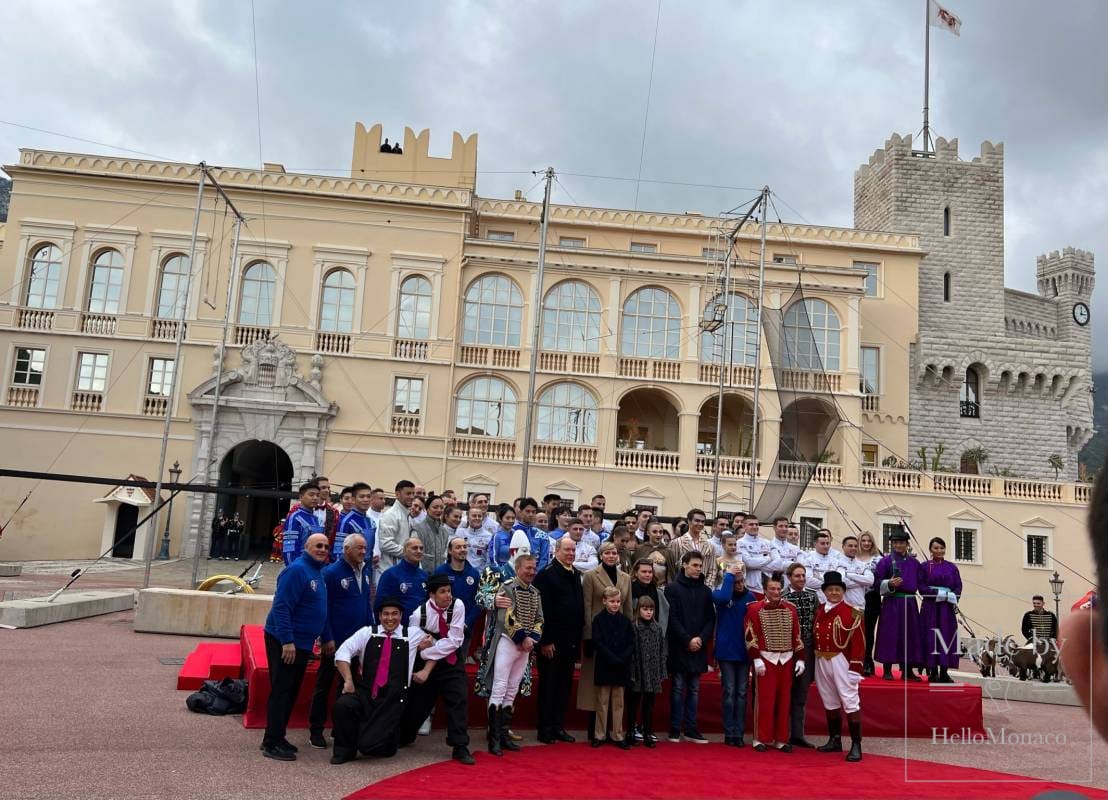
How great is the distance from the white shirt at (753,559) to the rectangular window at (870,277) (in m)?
26.1

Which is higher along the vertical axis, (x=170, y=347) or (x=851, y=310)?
(x=851, y=310)

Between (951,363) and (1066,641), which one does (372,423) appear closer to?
(951,363)

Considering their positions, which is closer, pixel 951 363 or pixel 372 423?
pixel 372 423

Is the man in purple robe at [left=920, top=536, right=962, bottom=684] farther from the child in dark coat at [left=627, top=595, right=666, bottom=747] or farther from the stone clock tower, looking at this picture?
the stone clock tower

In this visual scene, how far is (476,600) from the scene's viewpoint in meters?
8.35

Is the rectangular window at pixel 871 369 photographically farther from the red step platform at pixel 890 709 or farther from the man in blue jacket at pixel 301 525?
the man in blue jacket at pixel 301 525

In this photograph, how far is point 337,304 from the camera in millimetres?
29812

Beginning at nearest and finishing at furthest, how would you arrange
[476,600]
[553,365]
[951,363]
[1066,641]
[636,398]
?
1. [1066,641]
2. [476,600]
3. [553,365]
4. [636,398]
5. [951,363]

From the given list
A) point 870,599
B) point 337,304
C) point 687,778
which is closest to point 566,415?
point 337,304

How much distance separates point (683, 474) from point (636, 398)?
4.06 m

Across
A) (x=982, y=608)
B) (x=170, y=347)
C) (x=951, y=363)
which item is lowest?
(x=982, y=608)

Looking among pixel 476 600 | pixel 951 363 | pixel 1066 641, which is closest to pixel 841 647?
pixel 476 600

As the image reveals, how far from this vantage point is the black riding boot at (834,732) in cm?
Answer: 841

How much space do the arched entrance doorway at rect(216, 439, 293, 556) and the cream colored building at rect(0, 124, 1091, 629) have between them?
309 millimetres
